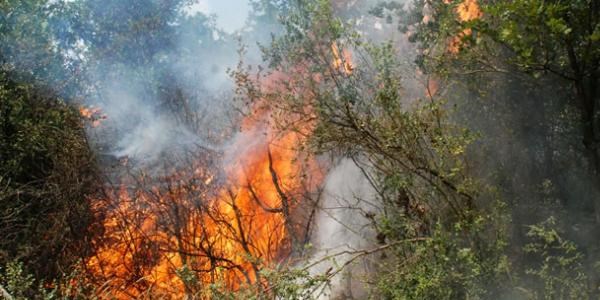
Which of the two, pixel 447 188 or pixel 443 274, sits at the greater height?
pixel 447 188

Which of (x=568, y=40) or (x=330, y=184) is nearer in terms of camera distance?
(x=568, y=40)

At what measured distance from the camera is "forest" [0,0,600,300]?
7.25m

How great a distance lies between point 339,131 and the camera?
24.8 feet

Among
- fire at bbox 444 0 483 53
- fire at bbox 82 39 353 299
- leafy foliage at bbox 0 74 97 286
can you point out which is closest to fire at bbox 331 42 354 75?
fire at bbox 82 39 353 299

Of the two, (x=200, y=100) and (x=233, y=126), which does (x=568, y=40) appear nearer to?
(x=233, y=126)

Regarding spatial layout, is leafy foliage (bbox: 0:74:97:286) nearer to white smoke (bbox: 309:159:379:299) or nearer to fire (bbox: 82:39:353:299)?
fire (bbox: 82:39:353:299)

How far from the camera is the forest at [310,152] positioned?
725 centimetres

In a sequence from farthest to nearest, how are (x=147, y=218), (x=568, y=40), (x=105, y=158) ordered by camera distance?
(x=105, y=158)
(x=147, y=218)
(x=568, y=40)

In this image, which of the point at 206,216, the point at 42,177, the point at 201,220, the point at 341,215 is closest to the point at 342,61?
the point at 201,220

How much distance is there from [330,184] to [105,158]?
8351 millimetres

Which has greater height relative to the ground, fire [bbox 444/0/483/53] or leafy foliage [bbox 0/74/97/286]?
fire [bbox 444/0/483/53]

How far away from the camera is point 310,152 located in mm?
7754

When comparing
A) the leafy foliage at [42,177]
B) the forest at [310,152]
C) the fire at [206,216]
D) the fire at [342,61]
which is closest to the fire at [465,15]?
the forest at [310,152]

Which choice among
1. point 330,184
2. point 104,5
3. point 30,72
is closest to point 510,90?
point 330,184
